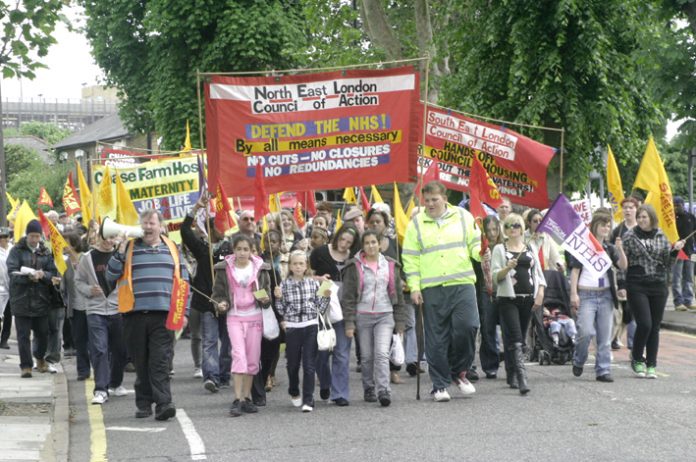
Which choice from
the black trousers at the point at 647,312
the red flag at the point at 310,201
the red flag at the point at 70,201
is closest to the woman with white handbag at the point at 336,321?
the black trousers at the point at 647,312

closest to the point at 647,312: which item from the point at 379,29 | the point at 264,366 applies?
the point at 264,366

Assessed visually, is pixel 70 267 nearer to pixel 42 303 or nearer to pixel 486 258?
pixel 42 303

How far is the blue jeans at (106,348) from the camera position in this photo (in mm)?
11508

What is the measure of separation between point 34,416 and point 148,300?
148 cm

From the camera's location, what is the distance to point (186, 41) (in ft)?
123

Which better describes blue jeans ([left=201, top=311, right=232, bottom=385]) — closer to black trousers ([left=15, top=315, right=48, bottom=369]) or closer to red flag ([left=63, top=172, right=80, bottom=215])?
black trousers ([left=15, top=315, right=48, bottom=369])

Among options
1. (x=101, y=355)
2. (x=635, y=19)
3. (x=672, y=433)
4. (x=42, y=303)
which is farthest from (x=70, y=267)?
(x=635, y=19)

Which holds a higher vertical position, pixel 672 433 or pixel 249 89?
pixel 249 89

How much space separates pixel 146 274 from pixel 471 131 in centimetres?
539

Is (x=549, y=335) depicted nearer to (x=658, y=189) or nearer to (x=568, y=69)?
(x=658, y=189)

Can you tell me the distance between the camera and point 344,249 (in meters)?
11.5

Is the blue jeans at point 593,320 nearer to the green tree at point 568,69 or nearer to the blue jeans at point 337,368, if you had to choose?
the blue jeans at point 337,368

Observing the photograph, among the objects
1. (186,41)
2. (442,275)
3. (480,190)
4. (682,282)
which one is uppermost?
(186,41)

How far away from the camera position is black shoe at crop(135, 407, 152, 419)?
10352 millimetres
